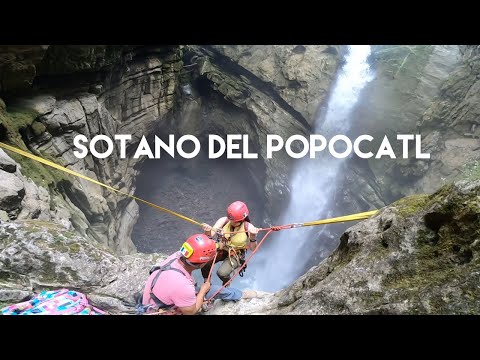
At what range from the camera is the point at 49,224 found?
6.33 meters

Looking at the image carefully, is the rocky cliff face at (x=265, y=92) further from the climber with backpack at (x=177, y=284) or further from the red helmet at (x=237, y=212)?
the climber with backpack at (x=177, y=284)

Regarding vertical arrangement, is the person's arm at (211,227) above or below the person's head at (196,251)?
below

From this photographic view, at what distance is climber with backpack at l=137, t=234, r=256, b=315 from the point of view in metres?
3.92

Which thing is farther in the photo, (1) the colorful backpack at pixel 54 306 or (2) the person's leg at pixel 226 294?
(2) the person's leg at pixel 226 294

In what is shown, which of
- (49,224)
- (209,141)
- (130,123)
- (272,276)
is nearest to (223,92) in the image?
(209,141)

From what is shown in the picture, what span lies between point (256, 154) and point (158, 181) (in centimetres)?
644

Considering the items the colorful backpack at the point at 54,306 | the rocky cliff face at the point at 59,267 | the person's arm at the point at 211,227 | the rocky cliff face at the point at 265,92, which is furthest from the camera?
the rocky cliff face at the point at 265,92

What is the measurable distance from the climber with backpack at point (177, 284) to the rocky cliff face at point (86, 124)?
3.84 meters

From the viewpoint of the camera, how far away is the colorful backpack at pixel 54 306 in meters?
3.74

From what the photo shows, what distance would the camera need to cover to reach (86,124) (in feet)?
41.3

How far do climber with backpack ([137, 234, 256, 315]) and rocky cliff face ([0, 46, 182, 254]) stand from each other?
12.6 ft

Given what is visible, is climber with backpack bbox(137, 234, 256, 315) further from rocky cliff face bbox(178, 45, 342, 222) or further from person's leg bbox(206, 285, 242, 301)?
rocky cliff face bbox(178, 45, 342, 222)

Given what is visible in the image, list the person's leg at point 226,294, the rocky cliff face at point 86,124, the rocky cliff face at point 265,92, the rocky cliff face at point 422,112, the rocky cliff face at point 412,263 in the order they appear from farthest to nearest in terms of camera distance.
A: the rocky cliff face at point 265,92 < the rocky cliff face at point 422,112 < the rocky cliff face at point 86,124 < the person's leg at point 226,294 < the rocky cliff face at point 412,263

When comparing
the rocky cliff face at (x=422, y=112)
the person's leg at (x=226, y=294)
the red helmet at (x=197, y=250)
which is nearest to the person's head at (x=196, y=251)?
the red helmet at (x=197, y=250)
